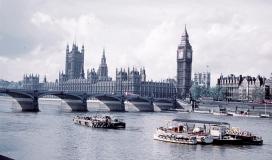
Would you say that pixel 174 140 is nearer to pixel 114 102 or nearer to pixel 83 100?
pixel 83 100

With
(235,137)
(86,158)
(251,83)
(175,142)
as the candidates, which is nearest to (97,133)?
(175,142)

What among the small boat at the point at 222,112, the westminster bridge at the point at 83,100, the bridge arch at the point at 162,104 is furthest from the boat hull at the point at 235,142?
the bridge arch at the point at 162,104

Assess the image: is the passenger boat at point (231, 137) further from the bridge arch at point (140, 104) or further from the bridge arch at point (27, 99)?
the bridge arch at point (140, 104)

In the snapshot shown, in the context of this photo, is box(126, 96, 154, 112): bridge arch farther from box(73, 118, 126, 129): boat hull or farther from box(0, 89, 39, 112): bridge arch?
box(73, 118, 126, 129): boat hull

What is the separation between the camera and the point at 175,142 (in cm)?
6431

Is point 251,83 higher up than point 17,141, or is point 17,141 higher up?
point 251,83

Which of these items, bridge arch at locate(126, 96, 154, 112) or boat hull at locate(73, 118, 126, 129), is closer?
boat hull at locate(73, 118, 126, 129)

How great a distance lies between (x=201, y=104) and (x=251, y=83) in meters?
33.3

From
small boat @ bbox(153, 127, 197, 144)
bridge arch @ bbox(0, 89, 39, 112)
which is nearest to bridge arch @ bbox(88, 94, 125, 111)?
bridge arch @ bbox(0, 89, 39, 112)

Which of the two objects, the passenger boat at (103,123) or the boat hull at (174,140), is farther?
the passenger boat at (103,123)

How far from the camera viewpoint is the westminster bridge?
135 m

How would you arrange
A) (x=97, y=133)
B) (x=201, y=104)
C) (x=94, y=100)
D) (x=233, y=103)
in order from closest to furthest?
(x=97, y=133)
(x=233, y=103)
(x=201, y=104)
(x=94, y=100)

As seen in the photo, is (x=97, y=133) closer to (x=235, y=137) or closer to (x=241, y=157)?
(x=235, y=137)

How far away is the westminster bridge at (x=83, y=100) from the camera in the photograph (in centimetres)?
13512
